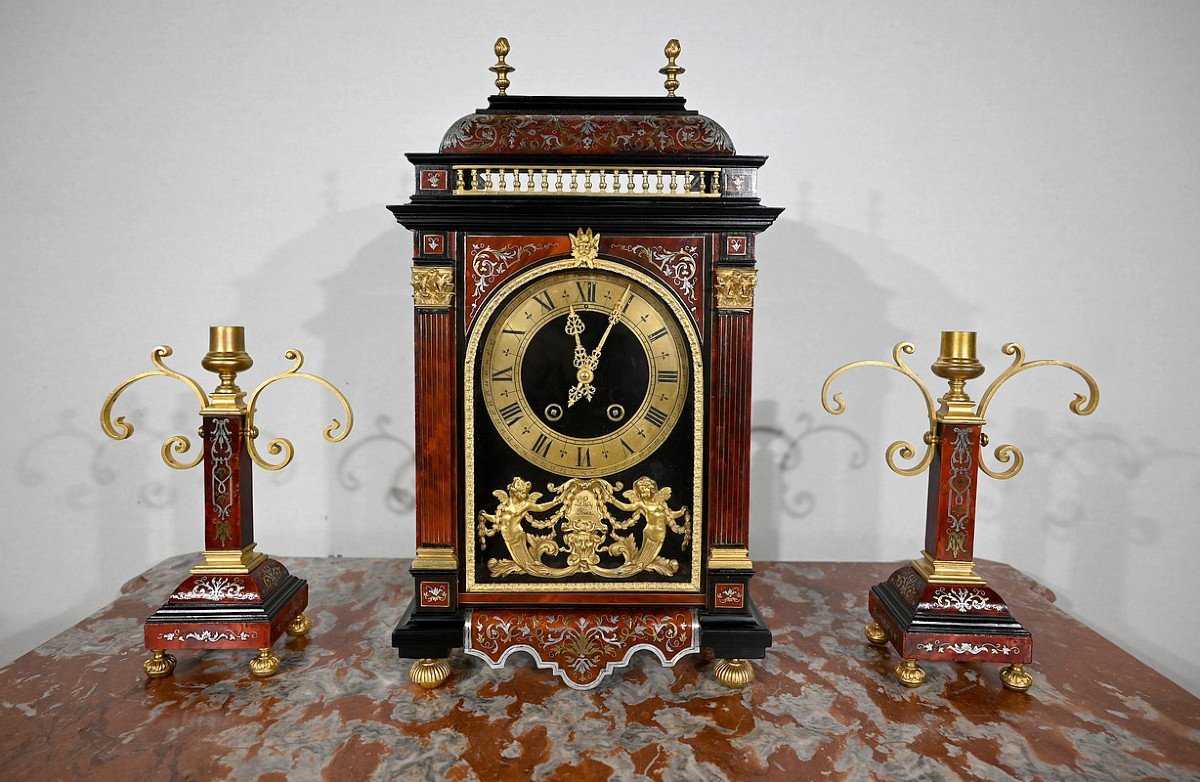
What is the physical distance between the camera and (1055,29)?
8.71 feet

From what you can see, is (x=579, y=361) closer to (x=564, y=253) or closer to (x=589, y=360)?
(x=589, y=360)

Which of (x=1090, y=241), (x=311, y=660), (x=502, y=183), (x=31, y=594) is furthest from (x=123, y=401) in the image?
(x=1090, y=241)

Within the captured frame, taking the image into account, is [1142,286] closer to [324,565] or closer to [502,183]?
[502,183]

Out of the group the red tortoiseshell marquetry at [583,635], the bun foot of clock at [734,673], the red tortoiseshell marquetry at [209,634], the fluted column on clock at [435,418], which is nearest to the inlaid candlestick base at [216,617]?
the red tortoiseshell marquetry at [209,634]

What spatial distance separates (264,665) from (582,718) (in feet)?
2.86

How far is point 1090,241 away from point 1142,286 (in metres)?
0.27

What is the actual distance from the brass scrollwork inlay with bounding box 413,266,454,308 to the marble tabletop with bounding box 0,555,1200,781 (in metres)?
1.01

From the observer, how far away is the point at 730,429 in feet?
6.04

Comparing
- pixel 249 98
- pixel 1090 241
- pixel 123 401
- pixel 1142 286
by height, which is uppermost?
pixel 249 98

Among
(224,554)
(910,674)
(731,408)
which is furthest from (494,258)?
(910,674)

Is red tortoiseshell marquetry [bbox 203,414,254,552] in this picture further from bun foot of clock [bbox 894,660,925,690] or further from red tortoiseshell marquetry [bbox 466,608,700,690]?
bun foot of clock [bbox 894,660,925,690]

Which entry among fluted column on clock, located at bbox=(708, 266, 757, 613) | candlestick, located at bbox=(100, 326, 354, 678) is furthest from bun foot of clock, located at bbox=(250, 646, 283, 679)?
fluted column on clock, located at bbox=(708, 266, 757, 613)

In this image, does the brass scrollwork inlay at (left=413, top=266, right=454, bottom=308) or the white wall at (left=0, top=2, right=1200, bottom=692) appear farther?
the white wall at (left=0, top=2, right=1200, bottom=692)

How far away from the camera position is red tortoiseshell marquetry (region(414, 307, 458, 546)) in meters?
1.80
